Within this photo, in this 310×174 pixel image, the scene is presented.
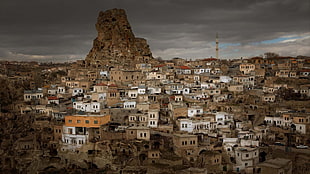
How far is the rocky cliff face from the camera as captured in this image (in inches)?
2176

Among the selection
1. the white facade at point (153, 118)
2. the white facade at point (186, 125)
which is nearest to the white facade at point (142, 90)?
the white facade at point (153, 118)

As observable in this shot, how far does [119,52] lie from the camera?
183 feet

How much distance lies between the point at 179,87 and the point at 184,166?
17.9m

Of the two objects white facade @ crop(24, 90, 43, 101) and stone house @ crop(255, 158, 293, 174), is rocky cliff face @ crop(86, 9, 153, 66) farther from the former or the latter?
stone house @ crop(255, 158, 293, 174)

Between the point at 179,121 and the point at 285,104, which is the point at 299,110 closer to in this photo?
the point at 285,104

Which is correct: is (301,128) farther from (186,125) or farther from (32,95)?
(32,95)

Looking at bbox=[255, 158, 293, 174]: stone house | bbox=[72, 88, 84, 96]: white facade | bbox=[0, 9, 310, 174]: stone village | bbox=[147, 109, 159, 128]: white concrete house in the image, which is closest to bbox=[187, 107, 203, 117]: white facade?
bbox=[0, 9, 310, 174]: stone village


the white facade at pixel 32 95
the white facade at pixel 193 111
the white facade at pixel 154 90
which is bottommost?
the white facade at pixel 193 111

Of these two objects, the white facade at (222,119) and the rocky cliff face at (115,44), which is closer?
the white facade at (222,119)

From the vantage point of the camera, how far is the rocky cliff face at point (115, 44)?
55.3m

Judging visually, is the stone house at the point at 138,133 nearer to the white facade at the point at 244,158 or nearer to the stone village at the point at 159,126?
the stone village at the point at 159,126

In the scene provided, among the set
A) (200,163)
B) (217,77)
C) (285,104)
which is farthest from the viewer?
(217,77)

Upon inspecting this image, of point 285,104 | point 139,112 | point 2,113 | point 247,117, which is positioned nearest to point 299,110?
point 285,104

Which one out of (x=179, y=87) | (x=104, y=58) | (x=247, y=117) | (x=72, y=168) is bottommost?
(x=72, y=168)
